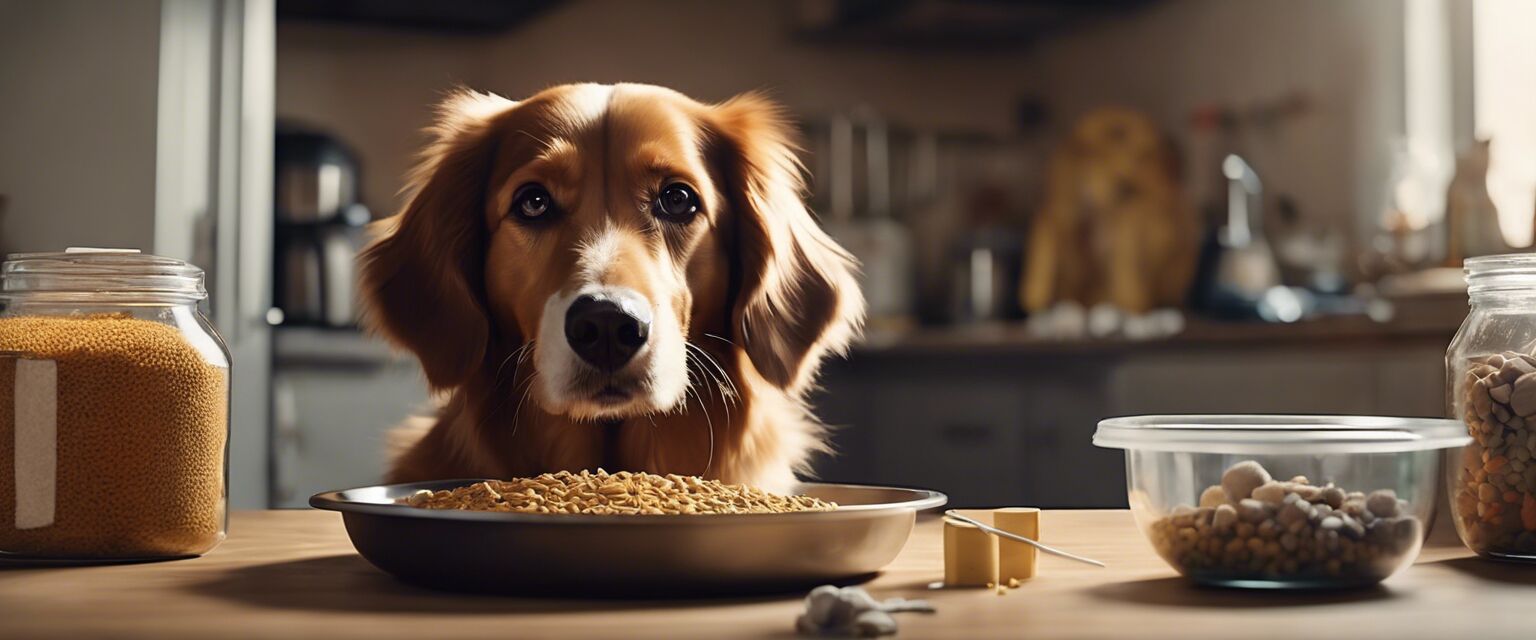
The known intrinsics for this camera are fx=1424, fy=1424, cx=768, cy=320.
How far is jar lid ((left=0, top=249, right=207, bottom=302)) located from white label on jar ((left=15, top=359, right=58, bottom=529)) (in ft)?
0.27

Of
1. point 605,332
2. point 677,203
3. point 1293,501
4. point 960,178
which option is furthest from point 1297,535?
point 960,178

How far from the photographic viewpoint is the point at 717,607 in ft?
2.30

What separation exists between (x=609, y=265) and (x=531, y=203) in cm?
14

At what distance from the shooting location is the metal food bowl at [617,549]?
0.70 metres

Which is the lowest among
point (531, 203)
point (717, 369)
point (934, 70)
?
point (717, 369)

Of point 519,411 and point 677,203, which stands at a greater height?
point 677,203

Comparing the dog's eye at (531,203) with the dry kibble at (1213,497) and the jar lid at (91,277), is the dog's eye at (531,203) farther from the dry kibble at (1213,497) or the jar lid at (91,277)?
the dry kibble at (1213,497)

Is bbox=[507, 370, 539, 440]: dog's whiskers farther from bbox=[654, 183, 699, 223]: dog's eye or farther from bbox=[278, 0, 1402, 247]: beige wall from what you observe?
bbox=[278, 0, 1402, 247]: beige wall

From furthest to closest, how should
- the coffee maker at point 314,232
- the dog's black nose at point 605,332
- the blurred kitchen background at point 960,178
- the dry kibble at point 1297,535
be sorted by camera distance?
the coffee maker at point 314,232 → the blurred kitchen background at point 960,178 → the dog's black nose at point 605,332 → the dry kibble at point 1297,535

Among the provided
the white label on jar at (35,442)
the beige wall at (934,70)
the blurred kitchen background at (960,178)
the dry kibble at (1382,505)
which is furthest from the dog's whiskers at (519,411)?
the beige wall at (934,70)

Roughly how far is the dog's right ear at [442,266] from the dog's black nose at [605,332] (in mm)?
198

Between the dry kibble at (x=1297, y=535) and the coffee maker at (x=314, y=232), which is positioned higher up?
the coffee maker at (x=314, y=232)

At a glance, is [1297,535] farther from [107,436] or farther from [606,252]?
[107,436]

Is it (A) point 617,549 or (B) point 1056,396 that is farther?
(B) point 1056,396
